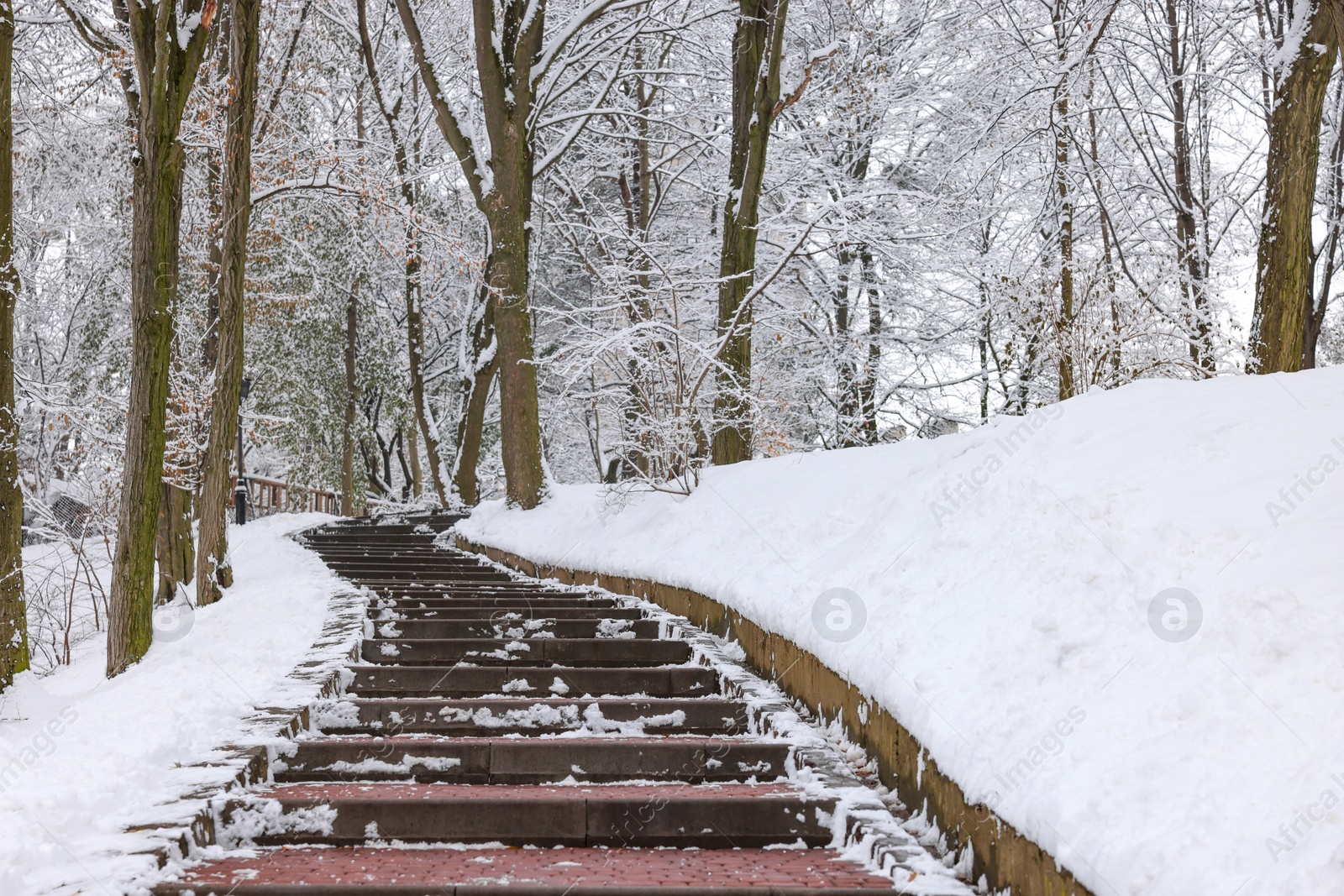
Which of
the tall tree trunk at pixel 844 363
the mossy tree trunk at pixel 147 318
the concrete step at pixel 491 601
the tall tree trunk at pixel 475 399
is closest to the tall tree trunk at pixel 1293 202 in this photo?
the concrete step at pixel 491 601

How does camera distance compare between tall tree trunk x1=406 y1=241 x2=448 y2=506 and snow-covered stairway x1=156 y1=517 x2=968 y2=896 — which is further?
tall tree trunk x1=406 y1=241 x2=448 y2=506

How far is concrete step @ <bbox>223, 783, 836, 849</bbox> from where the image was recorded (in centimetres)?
360

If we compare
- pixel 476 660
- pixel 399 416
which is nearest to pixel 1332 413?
pixel 476 660

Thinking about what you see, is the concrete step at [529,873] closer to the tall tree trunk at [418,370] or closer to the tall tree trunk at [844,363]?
the tall tree trunk at [844,363]

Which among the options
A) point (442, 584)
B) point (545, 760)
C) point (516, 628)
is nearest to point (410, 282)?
point (442, 584)

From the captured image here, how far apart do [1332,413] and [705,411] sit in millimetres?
8337

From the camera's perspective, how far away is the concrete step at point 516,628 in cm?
657

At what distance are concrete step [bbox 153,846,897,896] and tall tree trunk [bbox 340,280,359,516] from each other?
23.9 metres

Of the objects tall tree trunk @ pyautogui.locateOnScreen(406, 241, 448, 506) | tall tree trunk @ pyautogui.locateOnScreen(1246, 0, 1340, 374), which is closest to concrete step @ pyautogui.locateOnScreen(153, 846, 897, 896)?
tall tree trunk @ pyautogui.locateOnScreen(1246, 0, 1340, 374)

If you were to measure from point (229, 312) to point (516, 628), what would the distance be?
466 centimetres

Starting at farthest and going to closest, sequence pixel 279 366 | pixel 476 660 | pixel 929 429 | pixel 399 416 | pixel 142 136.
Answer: pixel 399 416 < pixel 279 366 < pixel 929 429 < pixel 142 136 < pixel 476 660

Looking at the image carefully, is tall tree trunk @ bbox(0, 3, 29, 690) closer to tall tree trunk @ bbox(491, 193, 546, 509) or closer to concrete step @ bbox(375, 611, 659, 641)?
concrete step @ bbox(375, 611, 659, 641)

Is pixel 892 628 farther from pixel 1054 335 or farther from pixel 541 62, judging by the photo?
pixel 541 62

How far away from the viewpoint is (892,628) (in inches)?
164
